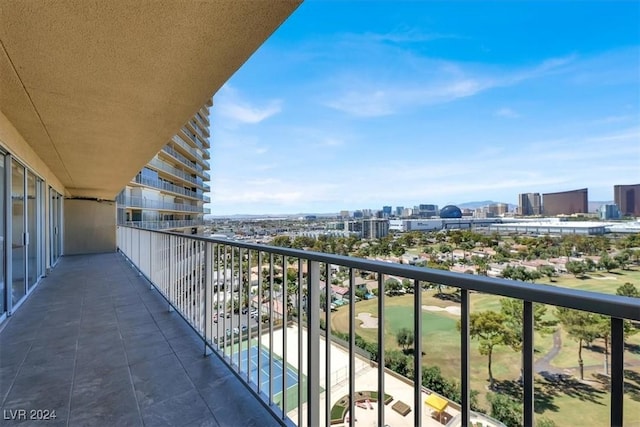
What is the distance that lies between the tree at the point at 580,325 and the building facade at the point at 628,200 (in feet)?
16.1

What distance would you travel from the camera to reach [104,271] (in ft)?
22.1

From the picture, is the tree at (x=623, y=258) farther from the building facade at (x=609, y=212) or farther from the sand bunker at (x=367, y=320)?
the building facade at (x=609, y=212)

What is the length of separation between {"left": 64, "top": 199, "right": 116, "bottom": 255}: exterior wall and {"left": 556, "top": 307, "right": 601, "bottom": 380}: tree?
12741mm

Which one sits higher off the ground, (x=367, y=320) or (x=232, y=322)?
(x=367, y=320)

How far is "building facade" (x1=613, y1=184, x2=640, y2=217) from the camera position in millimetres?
4340

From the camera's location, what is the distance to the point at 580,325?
745mm

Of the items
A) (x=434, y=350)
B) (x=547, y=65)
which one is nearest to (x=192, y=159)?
(x=547, y=65)

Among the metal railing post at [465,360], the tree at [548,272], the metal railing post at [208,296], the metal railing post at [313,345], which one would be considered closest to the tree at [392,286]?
the metal railing post at [465,360]

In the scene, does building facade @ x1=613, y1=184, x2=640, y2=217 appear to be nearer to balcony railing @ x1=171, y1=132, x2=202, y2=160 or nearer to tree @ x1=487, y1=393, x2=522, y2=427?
tree @ x1=487, y1=393, x2=522, y2=427

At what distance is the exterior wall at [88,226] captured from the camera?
32.8 feet

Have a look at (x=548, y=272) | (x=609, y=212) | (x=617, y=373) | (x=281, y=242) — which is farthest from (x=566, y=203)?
(x=617, y=373)

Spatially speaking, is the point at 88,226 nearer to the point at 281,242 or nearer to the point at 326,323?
the point at 281,242

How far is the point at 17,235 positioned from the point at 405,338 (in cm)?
537

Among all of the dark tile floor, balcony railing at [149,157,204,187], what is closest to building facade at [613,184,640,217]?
the dark tile floor
